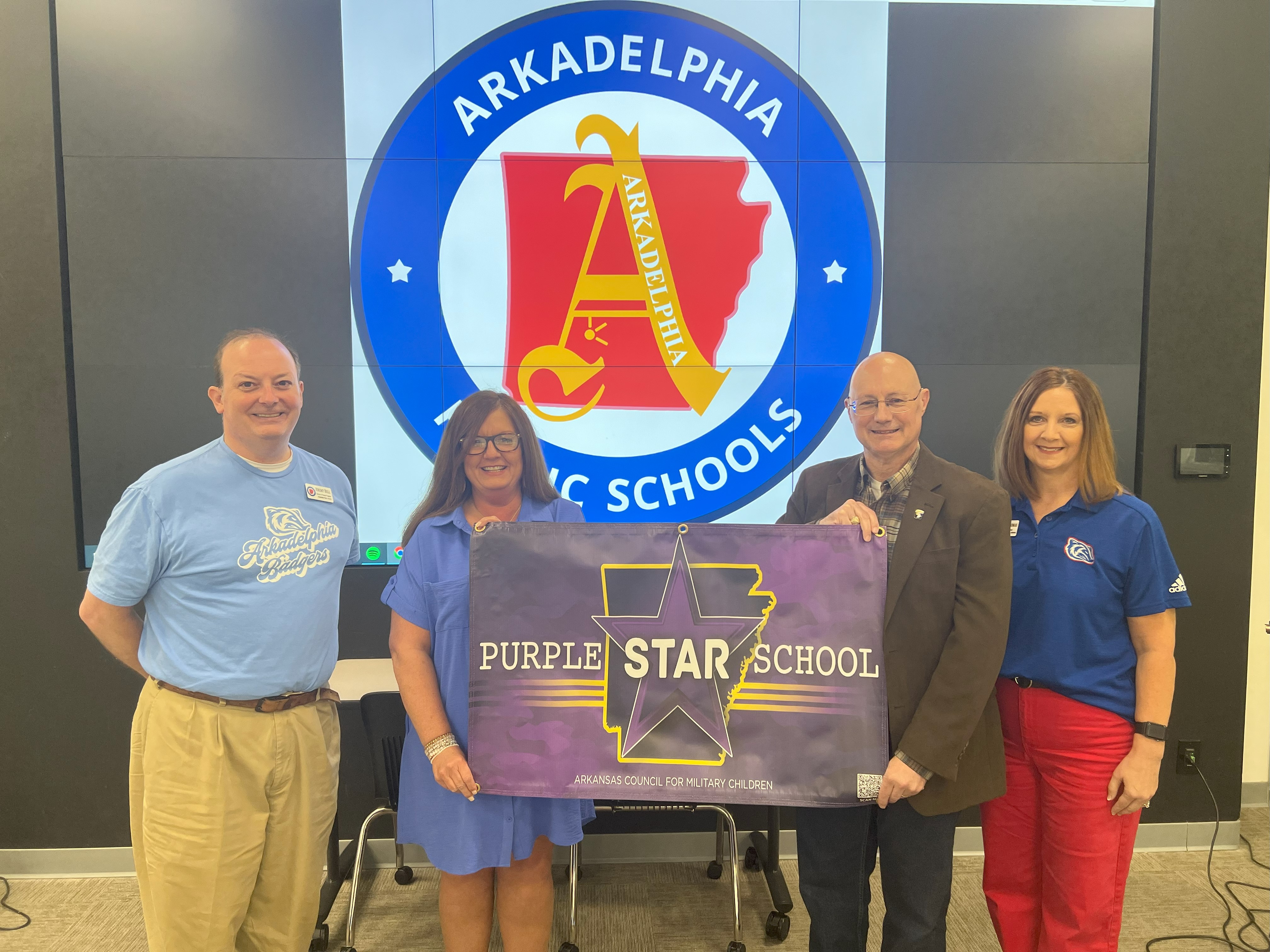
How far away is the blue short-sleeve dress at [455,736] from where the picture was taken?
1851 millimetres

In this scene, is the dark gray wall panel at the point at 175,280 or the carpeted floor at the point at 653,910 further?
the dark gray wall panel at the point at 175,280

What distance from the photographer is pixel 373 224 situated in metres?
2.97

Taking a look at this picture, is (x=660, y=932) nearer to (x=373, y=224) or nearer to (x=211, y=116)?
(x=373, y=224)

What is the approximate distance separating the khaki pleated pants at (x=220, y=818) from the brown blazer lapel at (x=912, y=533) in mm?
1637

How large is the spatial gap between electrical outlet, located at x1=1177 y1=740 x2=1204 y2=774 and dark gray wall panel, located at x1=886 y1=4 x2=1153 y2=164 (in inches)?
101

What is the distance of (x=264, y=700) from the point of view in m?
1.91

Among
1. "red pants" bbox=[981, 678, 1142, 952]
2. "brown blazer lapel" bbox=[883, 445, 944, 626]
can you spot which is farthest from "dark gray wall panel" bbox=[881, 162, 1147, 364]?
"red pants" bbox=[981, 678, 1142, 952]

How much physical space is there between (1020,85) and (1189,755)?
3.00 metres

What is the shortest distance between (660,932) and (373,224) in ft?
9.95

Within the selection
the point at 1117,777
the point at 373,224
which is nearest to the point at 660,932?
the point at 1117,777

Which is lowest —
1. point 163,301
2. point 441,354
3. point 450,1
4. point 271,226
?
point 441,354

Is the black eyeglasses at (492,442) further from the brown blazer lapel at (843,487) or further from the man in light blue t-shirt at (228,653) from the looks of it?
the brown blazer lapel at (843,487)

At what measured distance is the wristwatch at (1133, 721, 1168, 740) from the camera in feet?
6.07

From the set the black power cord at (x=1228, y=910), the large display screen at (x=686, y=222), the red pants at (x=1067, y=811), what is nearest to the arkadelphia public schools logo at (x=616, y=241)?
the large display screen at (x=686, y=222)
